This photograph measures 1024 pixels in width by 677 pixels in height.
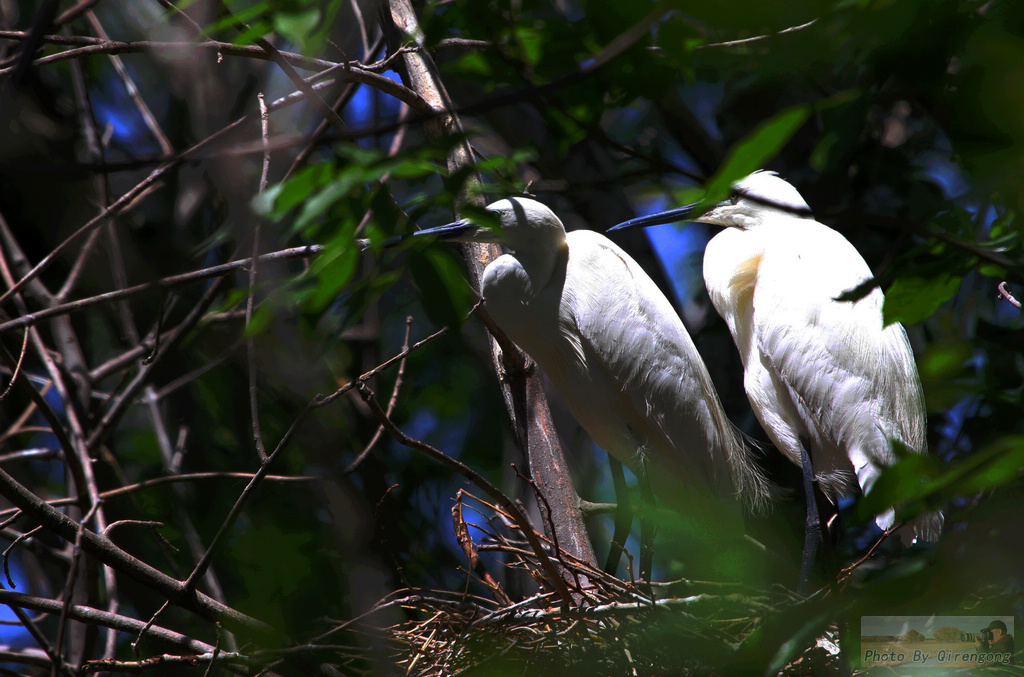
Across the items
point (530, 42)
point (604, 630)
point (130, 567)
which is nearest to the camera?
point (530, 42)

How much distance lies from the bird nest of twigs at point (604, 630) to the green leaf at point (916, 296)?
0.75m

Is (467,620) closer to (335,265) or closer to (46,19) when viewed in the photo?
(335,265)

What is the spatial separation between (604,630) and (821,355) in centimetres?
119

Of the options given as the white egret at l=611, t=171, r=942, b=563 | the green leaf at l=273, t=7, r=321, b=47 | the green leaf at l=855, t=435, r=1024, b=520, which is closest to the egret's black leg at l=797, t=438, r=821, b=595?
the white egret at l=611, t=171, r=942, b=563

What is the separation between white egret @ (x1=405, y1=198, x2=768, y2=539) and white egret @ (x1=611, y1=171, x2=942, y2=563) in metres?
0.24

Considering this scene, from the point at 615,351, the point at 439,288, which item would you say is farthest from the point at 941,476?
the point at 615,351

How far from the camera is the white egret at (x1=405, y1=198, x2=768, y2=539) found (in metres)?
2.45

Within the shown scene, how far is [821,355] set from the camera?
8.04 ft

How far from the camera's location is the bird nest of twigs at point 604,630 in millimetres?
1599

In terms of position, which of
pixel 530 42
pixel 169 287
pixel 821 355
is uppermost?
pixel 530 42

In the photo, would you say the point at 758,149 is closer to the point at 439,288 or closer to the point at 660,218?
the point at 439,288

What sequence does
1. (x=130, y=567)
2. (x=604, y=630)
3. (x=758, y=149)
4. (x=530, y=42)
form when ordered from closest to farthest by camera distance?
(x=758, y=149), (x=530, y=42), (x=130, y=567), (x=604, y=630)

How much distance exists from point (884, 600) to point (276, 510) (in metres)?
3.12

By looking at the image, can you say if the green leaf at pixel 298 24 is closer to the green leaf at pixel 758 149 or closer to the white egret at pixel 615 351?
the green leaf at pixel 758 149
